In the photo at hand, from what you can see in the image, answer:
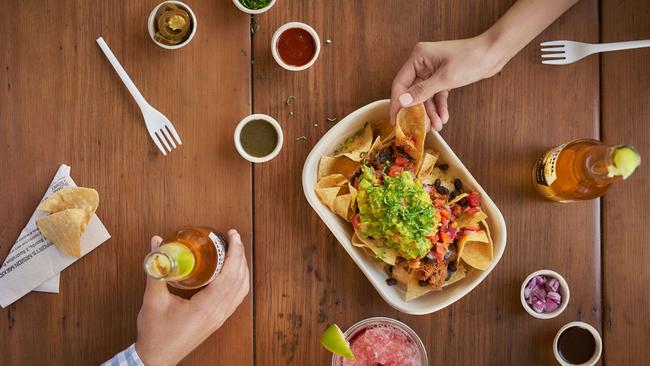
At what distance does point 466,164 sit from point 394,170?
30 centimetres

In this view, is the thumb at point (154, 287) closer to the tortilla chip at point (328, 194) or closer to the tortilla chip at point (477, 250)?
the tortilla chip at point (328, 194)

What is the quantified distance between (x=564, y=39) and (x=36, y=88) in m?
1.69

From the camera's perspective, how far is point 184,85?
5.41 ft

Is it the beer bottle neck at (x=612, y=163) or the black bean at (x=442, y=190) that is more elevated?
the beer bottle neck at (x=612, y=163)

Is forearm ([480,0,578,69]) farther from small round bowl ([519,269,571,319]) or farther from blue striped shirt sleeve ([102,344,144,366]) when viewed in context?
blue striped shirt sleeve ([102,344,144,366])

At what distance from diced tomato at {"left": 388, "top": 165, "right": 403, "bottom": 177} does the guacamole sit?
0.07ft

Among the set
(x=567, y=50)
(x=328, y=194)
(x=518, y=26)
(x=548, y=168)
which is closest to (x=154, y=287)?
(x=328, y=194)

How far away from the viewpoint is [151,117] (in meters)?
1.63

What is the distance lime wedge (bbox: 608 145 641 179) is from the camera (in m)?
1.24

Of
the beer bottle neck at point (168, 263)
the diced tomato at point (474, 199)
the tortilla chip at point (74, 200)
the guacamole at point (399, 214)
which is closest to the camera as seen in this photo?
the beer bottle neck at point (168, 263)

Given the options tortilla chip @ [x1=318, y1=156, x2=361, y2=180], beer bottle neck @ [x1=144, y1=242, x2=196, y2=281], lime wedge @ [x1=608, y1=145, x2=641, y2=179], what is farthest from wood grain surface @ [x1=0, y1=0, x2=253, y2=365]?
lime wedge @ [x1=608, y1=145, x2=641, y2=179]

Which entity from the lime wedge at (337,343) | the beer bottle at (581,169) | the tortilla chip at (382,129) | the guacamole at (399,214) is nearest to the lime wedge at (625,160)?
the beer bottle at (581,169)

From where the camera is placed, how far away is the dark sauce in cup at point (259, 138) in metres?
1.61

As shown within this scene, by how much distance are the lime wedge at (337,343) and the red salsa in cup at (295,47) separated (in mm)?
805
